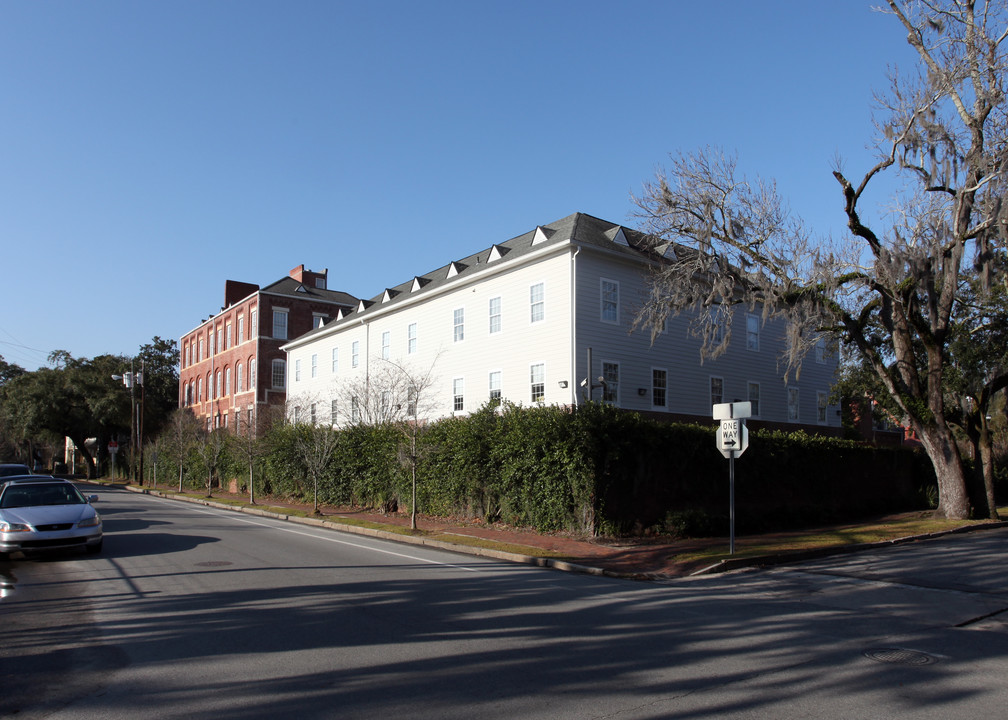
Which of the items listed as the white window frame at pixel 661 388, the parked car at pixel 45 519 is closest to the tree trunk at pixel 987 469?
the white window frame at pixel 661 388

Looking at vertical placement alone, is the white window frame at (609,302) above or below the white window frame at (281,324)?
below

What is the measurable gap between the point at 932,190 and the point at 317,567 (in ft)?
59.0

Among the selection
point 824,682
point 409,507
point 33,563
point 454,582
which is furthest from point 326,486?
point 824,682

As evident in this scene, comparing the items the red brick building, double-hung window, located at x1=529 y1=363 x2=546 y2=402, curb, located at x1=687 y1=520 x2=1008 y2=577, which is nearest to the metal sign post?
curb, located at x1=687 y1=520 x2=1008 y2=577

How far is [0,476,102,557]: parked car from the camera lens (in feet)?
41.4

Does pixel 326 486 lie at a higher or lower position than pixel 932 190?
lower

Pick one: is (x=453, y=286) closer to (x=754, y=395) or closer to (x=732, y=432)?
(x=754, y=395)

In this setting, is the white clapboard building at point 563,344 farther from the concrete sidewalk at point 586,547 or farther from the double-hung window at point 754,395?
the concrete sidewalk at point 586,547

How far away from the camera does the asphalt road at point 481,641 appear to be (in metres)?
5.67

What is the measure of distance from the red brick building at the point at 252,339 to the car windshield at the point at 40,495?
3011 cm

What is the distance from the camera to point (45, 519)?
42.6 ft

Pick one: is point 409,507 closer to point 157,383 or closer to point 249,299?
point 249,299

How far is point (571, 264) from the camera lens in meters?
25.5

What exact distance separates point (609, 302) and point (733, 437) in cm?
1239
